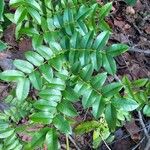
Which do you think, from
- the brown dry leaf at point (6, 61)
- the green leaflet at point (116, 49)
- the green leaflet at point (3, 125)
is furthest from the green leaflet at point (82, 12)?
the brown dry leaf at point (6, 61)

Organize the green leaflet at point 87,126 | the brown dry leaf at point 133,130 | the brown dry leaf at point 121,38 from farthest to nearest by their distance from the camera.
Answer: the brown dry leaf at point 121,38 → the brown dry leaf at point 133,130 → the green leaflet at point 87,126

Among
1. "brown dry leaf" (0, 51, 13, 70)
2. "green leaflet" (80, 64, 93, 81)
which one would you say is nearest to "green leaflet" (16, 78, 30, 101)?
"green leaflet" (80, 64, 93, 81)

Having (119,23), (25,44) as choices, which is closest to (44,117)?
(25,44)

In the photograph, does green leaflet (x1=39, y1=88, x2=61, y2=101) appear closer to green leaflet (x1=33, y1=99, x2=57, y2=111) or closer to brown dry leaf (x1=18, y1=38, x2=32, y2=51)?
green leaflet (x1=33, y1=99, x2=57, y2=111)

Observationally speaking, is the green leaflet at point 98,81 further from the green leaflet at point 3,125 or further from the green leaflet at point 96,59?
the green leaflet at point 3,125

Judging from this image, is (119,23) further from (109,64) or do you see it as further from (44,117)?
(44,117)

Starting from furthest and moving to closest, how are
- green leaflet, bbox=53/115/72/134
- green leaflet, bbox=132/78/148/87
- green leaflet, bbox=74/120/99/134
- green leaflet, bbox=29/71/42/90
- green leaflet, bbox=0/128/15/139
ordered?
green leaflet, bbox=74/120/99/134 < green leaflet, bbox=132/78/148/87 < green leaflet, bbox=0/128/15/139 < green leaflet, bbox=29/71/42/90 < green leaflet, bbox=53/115/72/134

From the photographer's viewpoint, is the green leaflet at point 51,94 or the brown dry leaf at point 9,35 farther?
the brown dry leaf at point 9,35
